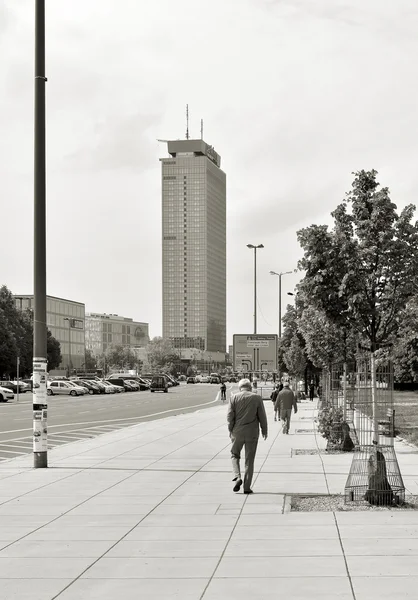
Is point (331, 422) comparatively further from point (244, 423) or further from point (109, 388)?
point (109, 388)

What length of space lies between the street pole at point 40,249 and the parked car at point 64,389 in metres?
61.6

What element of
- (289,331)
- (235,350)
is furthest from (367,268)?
(289,331)

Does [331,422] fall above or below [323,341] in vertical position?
below

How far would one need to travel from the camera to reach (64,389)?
78.4m


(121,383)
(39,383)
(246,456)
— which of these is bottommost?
(121,383)

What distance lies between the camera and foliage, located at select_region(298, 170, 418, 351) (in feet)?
45.6

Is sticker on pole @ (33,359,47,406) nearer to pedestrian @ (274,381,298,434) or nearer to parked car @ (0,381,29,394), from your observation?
pedestrian @ (274,381,298,434)

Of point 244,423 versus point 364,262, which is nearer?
point 244,423

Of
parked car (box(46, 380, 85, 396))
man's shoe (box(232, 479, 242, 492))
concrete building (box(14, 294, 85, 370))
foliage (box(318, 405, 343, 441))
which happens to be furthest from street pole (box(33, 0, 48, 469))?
concrete building (box(14, 294, 85, 370))

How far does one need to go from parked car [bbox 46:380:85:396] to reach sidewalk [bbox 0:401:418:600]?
6244 centimetres

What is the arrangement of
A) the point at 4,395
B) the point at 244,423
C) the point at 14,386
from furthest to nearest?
the point at 14,386, the point at 4,395, the point at 244,423

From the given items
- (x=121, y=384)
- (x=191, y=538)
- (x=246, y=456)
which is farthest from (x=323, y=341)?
(x=121, y=384)

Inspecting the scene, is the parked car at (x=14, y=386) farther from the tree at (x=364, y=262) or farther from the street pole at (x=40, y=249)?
the tree at (x=364, y=262)

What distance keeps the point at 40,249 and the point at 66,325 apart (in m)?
157
